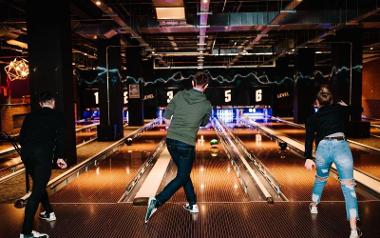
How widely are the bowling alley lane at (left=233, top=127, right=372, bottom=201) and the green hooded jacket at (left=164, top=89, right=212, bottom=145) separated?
2151mm

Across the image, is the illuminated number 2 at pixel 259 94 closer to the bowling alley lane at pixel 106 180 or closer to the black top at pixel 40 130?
the bowling alley lane at pixel 106 180

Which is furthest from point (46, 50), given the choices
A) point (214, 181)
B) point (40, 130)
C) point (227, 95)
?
point (227, 95)

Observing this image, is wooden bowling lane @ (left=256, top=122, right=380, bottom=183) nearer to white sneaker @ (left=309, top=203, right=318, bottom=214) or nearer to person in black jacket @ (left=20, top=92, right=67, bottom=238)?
white sneaker @ (left=309, top=203, right=318, bottom=214)

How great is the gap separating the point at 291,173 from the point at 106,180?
3387 millimetres

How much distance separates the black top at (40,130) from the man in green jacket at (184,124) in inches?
45.1

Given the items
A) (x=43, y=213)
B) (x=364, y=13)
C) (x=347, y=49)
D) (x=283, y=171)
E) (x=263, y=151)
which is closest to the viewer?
(x=43, y=213)

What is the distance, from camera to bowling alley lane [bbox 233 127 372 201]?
6.29m

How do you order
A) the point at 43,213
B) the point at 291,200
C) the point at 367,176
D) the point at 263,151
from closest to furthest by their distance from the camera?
1. the point at 43,213
2. the point at 291,200
3. the point at 367,176
4. the point at 263,151

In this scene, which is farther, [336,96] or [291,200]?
[336,96]

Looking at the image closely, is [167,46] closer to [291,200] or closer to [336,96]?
[336,96]

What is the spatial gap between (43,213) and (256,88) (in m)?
25.6

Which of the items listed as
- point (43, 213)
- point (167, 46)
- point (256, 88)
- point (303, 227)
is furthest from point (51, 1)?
point (256, 88)

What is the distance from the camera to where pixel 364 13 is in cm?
1063

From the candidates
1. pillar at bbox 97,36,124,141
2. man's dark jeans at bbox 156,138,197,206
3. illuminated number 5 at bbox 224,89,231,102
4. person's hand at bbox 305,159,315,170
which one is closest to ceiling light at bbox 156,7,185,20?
pillar at bbox 97,36,124,141
